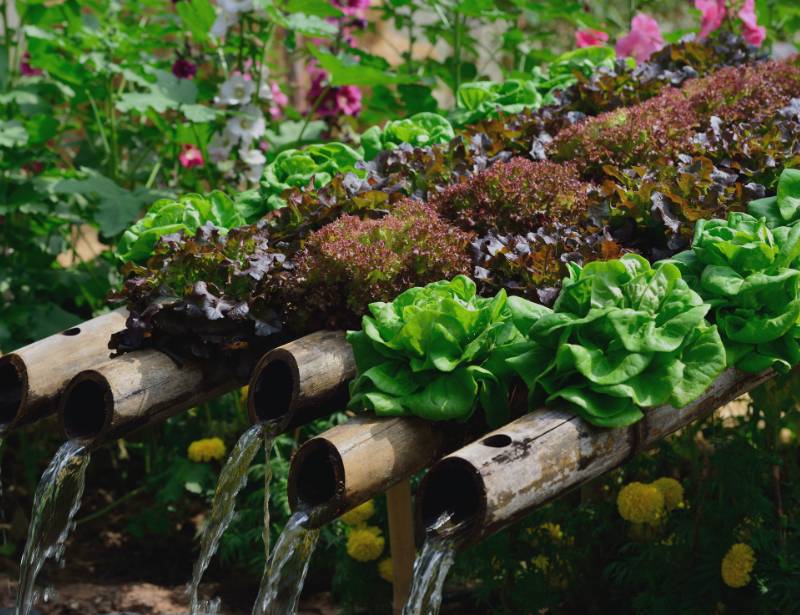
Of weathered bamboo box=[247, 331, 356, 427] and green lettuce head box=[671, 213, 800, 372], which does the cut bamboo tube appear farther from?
green lettuce head box=[671, 213, 800, 372]

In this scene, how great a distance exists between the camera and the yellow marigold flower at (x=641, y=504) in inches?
112

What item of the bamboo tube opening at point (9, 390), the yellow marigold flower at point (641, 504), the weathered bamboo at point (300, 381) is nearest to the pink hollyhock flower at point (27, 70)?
the bamboo tube opening at point (9, 390)

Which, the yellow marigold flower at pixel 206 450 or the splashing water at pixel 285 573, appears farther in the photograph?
the yellow marigold flower at pixel 206 450

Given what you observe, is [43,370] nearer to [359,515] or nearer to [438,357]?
[438,357]

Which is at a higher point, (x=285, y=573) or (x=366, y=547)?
(x=285, y=573)

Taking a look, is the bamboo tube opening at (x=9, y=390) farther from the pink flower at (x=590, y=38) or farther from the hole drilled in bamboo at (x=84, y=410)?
the pink flower at (x=590, y=38)

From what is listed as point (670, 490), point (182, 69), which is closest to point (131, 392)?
point (670, 490)

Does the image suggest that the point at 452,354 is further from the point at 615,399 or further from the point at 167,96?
the point at 167,96

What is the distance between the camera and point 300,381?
2115 millimetres

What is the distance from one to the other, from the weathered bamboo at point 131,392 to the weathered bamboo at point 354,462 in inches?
18.8

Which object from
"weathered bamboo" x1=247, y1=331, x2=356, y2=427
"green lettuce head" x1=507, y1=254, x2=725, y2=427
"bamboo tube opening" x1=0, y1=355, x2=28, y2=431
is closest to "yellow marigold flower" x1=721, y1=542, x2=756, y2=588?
"green lettuce head" x1=507, y1=254, x2=725, y2=427

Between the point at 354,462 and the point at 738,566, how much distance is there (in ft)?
4.13

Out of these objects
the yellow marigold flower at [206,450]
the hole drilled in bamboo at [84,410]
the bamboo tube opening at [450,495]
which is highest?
the hole drilled in bamboo at [84,410]

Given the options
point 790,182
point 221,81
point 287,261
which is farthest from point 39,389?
point 221,81
